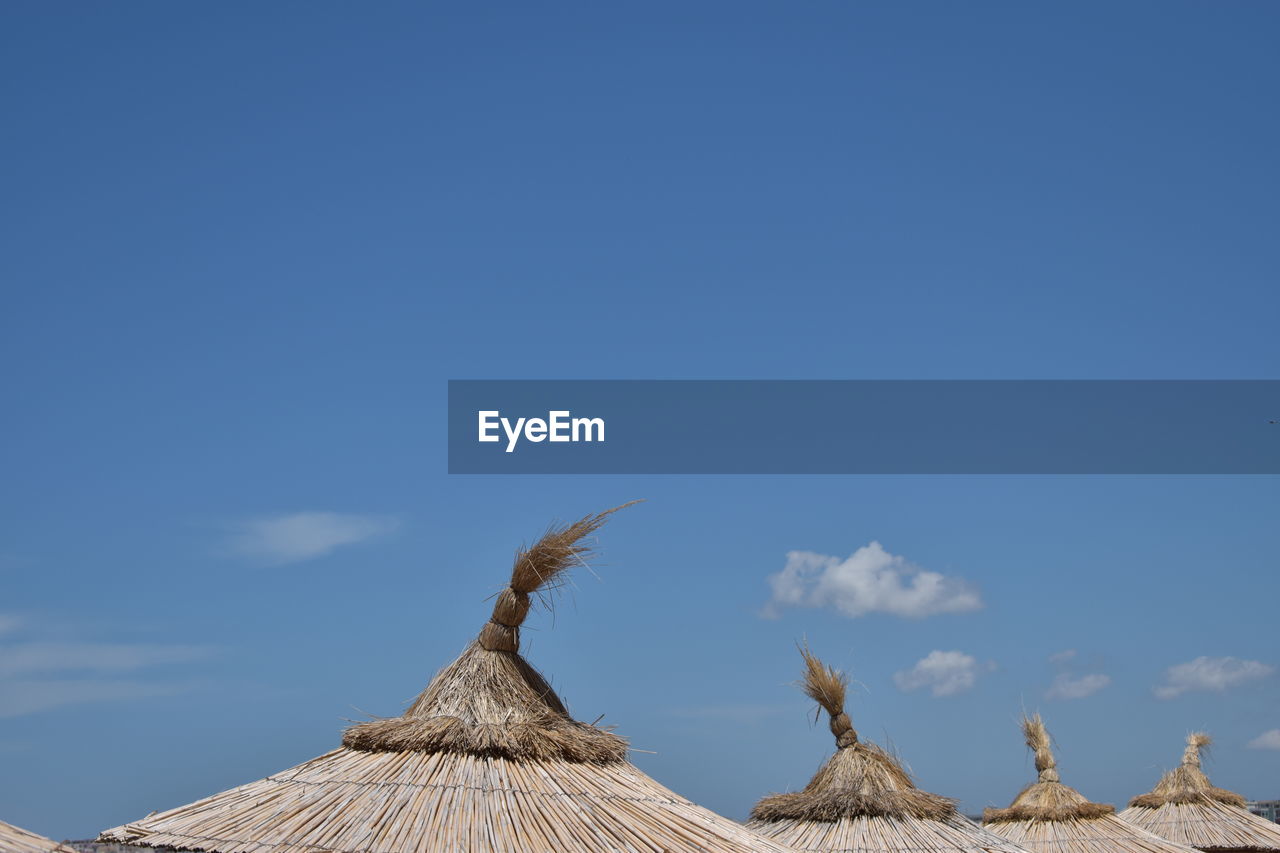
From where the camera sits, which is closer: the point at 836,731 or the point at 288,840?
the point at 288,840

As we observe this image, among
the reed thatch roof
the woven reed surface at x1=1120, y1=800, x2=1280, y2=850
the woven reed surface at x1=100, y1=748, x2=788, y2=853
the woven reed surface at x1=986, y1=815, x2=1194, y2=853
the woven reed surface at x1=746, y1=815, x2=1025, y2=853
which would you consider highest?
the woven reed surface at x1=1120, y1=800, x2=1280, y2=850

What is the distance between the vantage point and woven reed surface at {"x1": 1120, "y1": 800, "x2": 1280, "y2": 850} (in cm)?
2027

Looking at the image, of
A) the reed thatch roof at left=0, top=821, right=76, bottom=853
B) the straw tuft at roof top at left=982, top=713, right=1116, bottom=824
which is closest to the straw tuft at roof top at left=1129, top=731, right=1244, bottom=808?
the straw tuft at roof top at left=982, top=713, right=1116, bottom=824

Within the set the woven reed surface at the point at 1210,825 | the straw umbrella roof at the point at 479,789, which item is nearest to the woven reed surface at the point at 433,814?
the straw umbrella roof at the point at 479,789

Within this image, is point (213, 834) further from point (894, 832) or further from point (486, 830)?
point (894, 832)

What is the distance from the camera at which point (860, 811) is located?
1284cm

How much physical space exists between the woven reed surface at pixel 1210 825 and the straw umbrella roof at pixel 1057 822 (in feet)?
11.4

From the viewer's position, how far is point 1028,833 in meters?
17.7

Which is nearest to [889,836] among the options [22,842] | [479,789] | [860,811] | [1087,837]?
[860,811]

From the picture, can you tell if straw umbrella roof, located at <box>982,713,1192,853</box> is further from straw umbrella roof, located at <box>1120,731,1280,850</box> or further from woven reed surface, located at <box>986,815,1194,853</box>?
straw umbrella roof, located at <box>1120,731,1280,850</box>

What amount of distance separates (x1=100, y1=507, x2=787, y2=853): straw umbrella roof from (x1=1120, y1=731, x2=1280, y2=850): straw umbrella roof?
47.1 feet

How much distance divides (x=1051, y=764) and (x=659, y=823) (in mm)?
11629

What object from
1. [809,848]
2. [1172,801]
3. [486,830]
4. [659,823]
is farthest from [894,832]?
[1172,801]

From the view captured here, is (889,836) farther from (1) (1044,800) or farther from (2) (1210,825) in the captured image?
(2) (1210,825)
